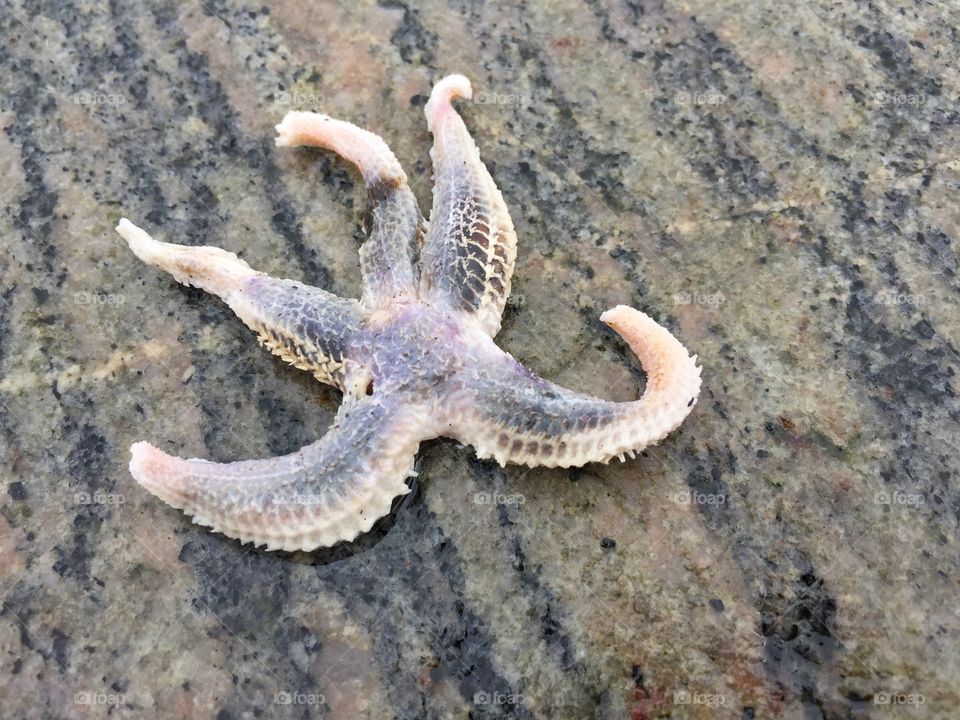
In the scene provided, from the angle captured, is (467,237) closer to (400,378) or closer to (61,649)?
(400,378)

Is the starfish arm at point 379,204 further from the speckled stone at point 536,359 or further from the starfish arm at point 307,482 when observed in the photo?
the starfish arm at point 307,482

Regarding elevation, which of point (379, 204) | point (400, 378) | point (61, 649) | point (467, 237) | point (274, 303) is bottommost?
point (61, 649)

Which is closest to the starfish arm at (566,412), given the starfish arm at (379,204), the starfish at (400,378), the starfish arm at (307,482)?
the starfish at (400,378)

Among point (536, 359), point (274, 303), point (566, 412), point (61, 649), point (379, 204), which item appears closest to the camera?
point (566, 412)

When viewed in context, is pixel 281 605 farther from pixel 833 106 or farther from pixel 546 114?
pixel 833 106

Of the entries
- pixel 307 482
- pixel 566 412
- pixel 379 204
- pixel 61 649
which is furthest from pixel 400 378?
pixel 61 649

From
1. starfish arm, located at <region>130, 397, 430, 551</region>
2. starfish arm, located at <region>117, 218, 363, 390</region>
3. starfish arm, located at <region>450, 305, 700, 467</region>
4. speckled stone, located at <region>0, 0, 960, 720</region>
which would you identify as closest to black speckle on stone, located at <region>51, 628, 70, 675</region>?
speckled stone, located at <region>0, 0, 960, 720</region>
